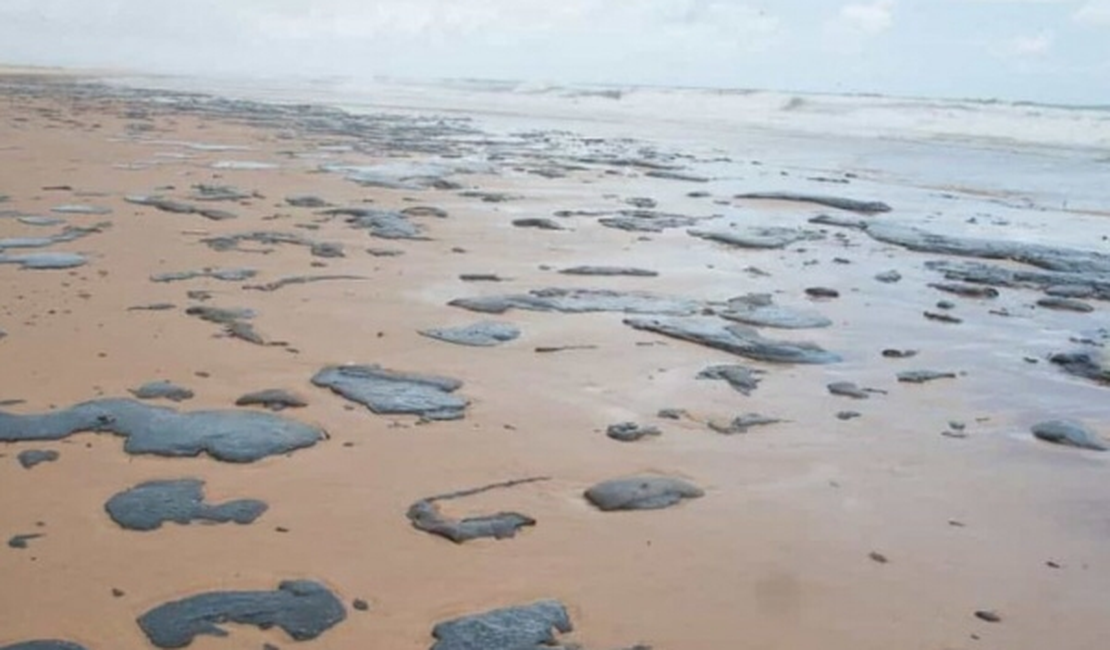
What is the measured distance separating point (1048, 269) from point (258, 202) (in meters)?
7.44

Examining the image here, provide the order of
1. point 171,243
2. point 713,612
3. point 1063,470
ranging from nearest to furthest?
point 713,612
point 1063,470
point 171,243

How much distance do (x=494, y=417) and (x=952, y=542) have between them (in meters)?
1.94

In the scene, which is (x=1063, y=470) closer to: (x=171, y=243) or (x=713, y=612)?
(x=713, y=612)

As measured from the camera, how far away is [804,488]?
13.2ft

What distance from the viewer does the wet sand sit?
3061 mm

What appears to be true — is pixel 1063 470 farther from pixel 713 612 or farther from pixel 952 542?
pixel 713 612

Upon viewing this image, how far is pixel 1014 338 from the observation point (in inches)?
260

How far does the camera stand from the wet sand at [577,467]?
10.0 feet

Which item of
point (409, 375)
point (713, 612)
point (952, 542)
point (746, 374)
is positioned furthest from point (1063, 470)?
point (409, 375)

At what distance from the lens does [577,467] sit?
414 centimetres

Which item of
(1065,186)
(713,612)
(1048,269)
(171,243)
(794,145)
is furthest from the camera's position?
(794,145)

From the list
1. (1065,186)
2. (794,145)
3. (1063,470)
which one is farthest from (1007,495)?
(794,145)

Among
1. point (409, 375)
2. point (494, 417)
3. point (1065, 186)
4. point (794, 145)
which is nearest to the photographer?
point (494, 417)

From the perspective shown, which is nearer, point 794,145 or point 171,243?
point 171,243
